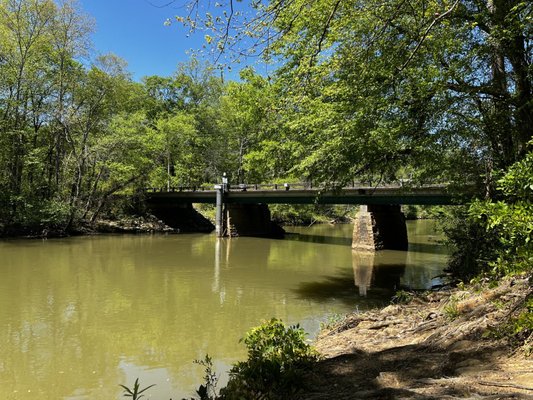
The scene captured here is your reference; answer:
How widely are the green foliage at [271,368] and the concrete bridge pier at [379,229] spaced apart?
801 inches

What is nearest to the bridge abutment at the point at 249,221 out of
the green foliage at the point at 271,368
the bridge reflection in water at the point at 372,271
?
the bridge reflection in water at the point at 372,271

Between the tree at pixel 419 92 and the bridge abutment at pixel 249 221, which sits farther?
the bridge abutment at pixel 249 221

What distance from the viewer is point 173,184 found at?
39375mm

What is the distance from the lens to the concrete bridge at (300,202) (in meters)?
21.8

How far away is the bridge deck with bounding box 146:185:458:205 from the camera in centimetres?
1983

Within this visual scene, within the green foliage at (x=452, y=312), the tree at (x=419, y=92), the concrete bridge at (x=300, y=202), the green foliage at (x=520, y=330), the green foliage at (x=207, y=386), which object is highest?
the tree at (x=419, y=92)

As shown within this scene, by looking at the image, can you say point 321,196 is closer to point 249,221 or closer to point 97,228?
point 249,221

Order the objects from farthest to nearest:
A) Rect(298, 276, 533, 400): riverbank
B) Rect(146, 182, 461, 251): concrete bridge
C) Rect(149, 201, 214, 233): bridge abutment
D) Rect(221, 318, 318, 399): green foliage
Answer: Rect(149, 201, 214, 233): bridge abutment
Rect(146, 182, 461, 251): concrete bridge
Rect(221, 318, 318, 399): green foliage
Rect(298, 276, 533, 400): riverbank

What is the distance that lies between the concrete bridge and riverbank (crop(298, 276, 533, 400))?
10.3m

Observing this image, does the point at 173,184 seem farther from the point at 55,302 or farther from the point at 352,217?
the point at 55,302

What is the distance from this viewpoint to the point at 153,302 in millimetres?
12102

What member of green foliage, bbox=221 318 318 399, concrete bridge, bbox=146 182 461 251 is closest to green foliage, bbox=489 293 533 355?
green foliage, bbox=221 318 318 399

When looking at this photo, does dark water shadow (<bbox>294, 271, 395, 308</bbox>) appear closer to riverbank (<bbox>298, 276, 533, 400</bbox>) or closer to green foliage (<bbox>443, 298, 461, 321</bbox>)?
riverbank (<bbox>298, 276, 533, 400</bbox>)

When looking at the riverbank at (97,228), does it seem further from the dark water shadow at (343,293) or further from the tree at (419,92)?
the tree at (419,92)
